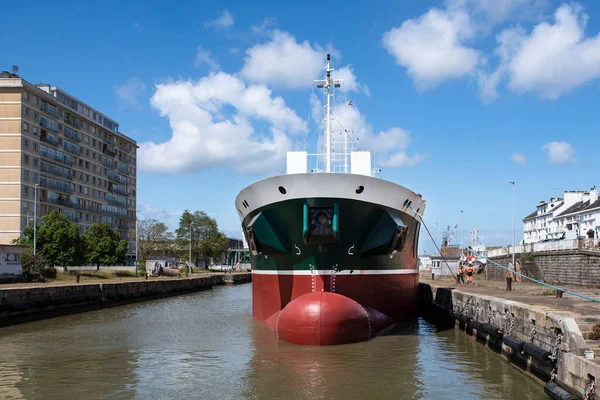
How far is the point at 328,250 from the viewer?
1541cm

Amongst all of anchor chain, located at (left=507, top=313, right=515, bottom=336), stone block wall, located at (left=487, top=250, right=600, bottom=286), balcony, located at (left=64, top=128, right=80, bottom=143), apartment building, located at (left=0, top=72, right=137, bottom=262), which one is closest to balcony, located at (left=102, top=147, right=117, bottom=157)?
apartment building, located at (left=0, top=72, right=137, bottom=262)

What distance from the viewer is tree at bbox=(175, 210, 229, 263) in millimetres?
80875

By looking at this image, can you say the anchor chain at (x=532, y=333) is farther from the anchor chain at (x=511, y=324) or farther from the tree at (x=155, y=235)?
the tree at (x=155, y=235)

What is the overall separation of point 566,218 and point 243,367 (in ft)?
211

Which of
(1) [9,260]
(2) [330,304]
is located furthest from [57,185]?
(2) [330,304]

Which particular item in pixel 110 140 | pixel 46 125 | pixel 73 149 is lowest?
pixel 73 149

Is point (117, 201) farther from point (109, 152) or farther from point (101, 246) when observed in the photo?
point (101, 246)

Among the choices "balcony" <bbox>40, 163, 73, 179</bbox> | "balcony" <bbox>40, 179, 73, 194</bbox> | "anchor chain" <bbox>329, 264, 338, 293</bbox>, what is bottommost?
"anchor chain" <bbox>329, 264, 338, 293</bbox>

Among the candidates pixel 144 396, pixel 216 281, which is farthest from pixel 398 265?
pixel 216 281

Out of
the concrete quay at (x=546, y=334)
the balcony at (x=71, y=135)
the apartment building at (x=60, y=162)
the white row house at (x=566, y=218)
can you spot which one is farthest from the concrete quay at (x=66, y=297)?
the white row house at (x=566, y=218)

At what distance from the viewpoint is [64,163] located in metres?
66.0

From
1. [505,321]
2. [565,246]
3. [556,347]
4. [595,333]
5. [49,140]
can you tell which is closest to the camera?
[595,333]

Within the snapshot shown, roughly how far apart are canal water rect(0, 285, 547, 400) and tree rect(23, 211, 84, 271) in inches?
1089

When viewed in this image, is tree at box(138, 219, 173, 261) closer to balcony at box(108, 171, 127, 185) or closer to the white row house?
balcony at box(108, 171, 127, 185)
